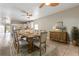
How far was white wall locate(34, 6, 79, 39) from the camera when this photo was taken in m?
1.98

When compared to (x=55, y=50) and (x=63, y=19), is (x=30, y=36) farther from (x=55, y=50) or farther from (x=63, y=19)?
(x=63, y=19)

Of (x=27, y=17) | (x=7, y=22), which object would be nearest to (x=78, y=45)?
(x=27, y=17)

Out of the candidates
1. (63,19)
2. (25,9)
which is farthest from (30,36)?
(63,19)

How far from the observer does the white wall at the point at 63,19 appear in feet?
6.48

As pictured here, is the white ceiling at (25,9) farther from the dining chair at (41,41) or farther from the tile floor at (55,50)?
the tile floor at (55,50)

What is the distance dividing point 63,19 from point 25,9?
70 cm

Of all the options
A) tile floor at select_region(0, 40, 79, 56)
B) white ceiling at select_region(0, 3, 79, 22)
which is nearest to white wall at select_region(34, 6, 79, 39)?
white ceiling at select_region(0, 3, 79, 22)

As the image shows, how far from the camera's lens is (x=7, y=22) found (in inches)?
78.7

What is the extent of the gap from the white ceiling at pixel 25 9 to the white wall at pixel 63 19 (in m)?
0.08

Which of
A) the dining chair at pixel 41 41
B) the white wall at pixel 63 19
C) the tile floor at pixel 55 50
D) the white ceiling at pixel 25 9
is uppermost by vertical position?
the white ceiling at pixel 25 9

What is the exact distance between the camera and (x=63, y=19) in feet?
6.57

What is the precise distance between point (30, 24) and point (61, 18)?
22.3 inches

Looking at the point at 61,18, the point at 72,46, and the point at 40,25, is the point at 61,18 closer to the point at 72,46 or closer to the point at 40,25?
the point at 40,25

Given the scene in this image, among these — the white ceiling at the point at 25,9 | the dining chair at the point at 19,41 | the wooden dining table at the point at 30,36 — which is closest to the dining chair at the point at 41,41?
the wooden dining table at the point at 30,36
